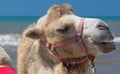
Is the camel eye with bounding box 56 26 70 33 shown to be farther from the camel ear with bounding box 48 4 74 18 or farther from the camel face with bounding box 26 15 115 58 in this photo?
the camel ear with bounding box 48 4 74 18

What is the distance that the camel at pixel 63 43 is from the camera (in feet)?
10.3

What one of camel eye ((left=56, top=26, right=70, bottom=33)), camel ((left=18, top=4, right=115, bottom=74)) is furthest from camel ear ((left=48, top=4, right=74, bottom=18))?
camel eye ((left=56, top=26, right=70, bottom=33))

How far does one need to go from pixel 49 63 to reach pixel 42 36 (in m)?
0.22

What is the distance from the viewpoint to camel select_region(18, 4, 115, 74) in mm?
3139

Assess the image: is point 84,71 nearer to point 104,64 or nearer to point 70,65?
point 70,65

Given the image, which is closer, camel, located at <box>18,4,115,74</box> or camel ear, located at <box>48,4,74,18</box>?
camel, located at <box>18,4,115,74</box>

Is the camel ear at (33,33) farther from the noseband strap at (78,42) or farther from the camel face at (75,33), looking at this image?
the noseband strap at (78,42)

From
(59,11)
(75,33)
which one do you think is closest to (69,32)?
(75,33)

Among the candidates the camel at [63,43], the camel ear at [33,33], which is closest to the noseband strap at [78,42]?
the camel at [63,43]

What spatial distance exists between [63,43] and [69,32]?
0.10 m

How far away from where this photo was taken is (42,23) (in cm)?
340

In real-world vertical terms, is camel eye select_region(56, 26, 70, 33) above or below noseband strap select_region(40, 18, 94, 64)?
above

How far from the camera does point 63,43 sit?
3.31m

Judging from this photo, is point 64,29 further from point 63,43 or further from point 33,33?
point 33,33
